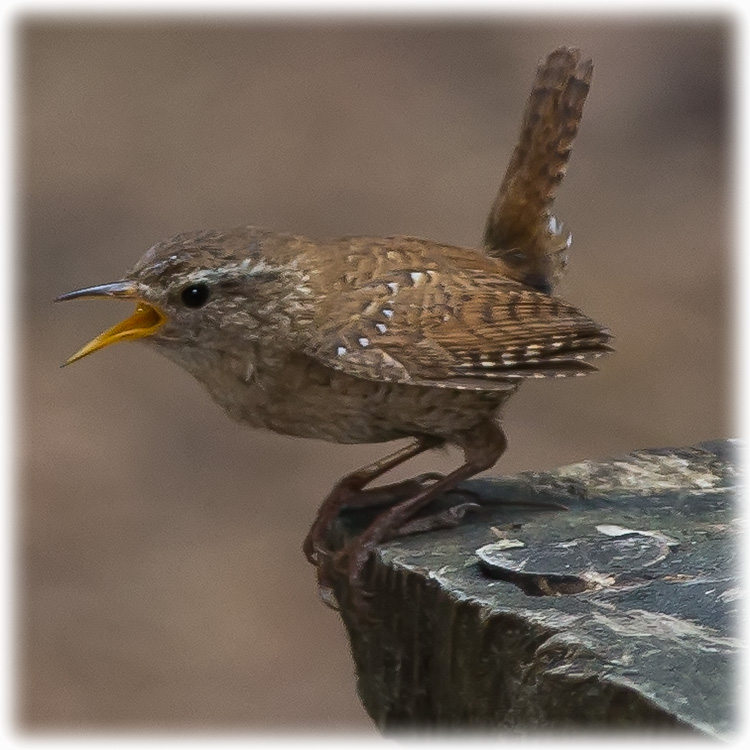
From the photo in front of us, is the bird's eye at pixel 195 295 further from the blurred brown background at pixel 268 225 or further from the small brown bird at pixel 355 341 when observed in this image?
the blurred brown background at pixel 268 225

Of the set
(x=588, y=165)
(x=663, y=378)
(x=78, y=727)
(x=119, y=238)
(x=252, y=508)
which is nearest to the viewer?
(x=78, y=727)

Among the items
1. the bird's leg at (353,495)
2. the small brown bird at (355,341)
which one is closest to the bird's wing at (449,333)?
the small brown bird at (355,341)

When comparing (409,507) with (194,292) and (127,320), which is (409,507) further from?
(127,320)

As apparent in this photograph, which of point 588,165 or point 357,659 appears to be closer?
point 357,659

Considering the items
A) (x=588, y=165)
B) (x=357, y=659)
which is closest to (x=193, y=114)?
(x=588, y=165)

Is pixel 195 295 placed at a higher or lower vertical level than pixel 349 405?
higher

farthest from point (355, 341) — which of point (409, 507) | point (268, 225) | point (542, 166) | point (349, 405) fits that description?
point (268, 225)

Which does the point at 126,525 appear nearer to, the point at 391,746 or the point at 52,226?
A: the point at 52,226
